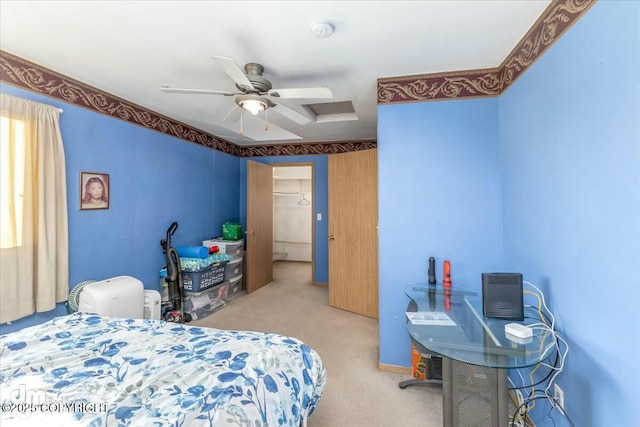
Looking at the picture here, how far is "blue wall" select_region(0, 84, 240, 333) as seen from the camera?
252cm

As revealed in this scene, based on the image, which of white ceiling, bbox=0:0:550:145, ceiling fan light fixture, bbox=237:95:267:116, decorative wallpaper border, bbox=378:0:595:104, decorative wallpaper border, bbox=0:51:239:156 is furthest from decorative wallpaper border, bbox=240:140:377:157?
ceiling fan light fixture, bbox=237:95:267:116

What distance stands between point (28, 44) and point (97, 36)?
1.89 feet

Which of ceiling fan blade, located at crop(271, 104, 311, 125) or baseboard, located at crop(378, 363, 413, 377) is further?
baseboard, located at crop(378, 363, 413, 377)

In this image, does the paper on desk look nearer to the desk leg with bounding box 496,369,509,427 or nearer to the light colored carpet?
the desk leg with bounding box 496,369,509,427

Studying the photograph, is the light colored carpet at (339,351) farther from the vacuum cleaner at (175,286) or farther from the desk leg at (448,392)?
the desk leg at (448,392)

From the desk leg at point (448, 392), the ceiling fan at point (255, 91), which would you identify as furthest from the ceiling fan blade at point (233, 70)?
the desk leg at point (448, 392)

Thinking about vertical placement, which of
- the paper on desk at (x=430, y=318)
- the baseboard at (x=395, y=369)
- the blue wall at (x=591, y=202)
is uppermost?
the blue wall at (x=591, y=202)

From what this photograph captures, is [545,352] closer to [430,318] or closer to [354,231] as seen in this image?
[430,318]

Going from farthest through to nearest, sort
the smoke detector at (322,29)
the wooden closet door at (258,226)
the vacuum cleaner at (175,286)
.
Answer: the wooden closet door at (258,226) < the vacuum cleaner at (175,286) < the smoke detector at (322,29)

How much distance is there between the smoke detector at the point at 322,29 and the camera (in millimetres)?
1662

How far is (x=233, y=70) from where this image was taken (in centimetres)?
168

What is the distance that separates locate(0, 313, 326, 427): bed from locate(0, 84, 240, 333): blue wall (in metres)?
1.19

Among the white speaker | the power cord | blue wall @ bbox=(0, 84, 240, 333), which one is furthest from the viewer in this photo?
the white speaker

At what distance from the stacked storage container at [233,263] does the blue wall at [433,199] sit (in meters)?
2.61
